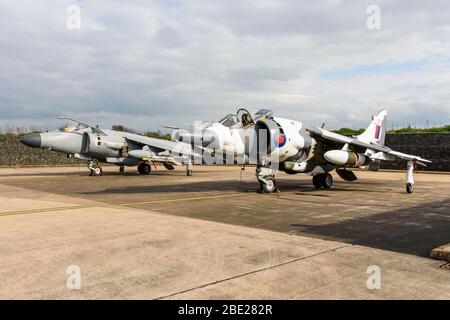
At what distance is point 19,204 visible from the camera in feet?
37.3

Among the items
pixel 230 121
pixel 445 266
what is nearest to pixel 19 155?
pixel 230 121

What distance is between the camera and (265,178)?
14.2 m

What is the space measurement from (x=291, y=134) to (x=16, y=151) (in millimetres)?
30719

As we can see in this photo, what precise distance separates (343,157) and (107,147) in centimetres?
Result: 1447

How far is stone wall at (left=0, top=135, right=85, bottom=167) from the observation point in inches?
1369

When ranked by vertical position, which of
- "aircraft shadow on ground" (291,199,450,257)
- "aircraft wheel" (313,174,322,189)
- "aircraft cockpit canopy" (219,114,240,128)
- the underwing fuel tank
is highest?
"aircraft cockpit canopy" (219,114,240,128)

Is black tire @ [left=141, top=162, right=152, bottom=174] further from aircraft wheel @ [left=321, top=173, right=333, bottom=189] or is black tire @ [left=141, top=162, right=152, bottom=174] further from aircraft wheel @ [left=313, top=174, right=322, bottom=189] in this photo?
aircraft wheel @ [left=321, top=173, right=333, bottom=189]

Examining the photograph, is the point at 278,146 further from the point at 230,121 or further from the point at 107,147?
the point at 107,147

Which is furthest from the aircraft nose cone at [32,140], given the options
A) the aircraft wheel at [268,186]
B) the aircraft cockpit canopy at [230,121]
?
the aircraft wheel at [268,186]

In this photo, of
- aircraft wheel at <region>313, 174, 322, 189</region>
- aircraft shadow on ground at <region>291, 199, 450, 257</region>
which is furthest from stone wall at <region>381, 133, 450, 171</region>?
aircraft shadow on ground at <region>291, 199, 450, 257</region>

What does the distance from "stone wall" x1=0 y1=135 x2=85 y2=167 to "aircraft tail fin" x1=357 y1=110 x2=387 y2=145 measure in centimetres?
2941

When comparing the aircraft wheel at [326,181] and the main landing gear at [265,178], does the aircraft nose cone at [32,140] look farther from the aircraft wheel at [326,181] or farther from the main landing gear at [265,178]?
the aircraft wheel at [326,181]

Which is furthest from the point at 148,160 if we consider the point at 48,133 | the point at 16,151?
the point at 16,151
